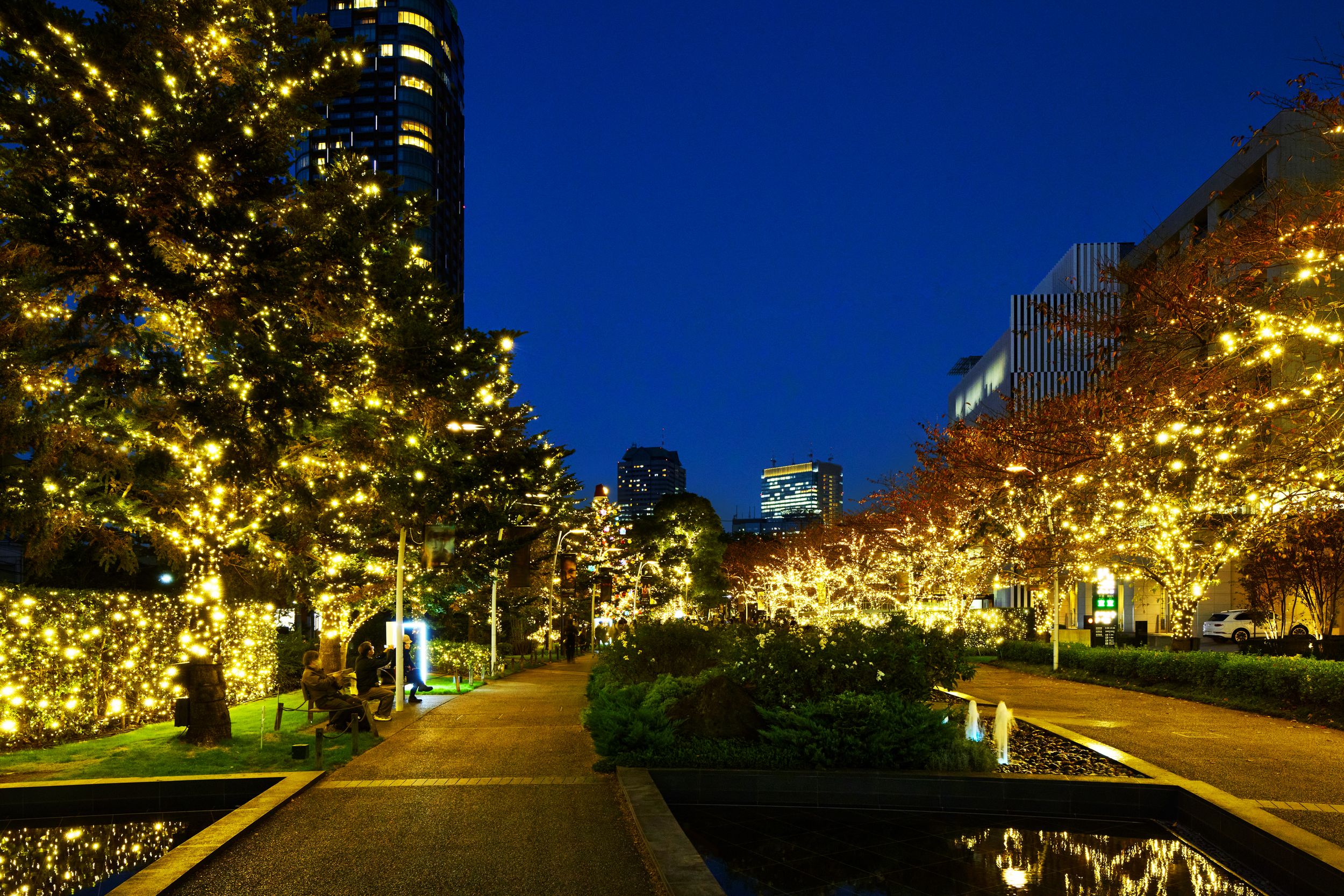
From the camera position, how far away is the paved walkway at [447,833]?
705cm

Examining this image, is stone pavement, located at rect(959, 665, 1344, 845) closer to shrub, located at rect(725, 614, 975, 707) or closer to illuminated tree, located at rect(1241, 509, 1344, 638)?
shrub, located at rect(725, 614, 975, 707)

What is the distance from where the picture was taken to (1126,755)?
38.4ft

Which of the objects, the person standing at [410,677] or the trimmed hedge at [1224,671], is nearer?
the trimmed hedge at [1224,671]

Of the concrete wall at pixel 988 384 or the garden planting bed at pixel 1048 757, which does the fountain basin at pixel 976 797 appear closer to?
the garden planting bed at pixel 1048 757

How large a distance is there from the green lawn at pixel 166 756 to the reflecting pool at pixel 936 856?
18.8ft

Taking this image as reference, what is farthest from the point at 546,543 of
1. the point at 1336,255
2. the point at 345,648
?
the point at 1336,255

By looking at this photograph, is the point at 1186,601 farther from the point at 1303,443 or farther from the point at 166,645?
the point at 166,645

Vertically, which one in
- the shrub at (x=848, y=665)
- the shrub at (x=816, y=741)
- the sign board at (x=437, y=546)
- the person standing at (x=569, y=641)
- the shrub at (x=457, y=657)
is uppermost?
the sign board at (x=437, y=546)

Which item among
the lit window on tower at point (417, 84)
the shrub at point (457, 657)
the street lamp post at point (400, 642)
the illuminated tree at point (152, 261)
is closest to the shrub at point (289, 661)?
the shrub at point (457, 657)

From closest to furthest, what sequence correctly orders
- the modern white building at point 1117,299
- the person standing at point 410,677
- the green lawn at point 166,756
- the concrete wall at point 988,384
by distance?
the green lawn at point 166,756
the person standing at point 410,677
the modern white building at point 1117,299
the concrete wall at point 988,384

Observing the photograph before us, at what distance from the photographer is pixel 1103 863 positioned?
27.1 feet

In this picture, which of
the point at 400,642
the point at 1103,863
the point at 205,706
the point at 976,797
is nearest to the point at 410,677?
the point at 400,642

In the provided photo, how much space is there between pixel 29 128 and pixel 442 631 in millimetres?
31773

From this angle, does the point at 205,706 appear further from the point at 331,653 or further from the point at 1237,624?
the point at 1237,624
